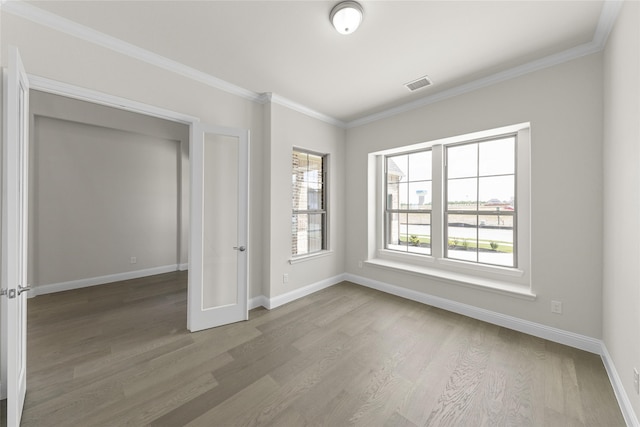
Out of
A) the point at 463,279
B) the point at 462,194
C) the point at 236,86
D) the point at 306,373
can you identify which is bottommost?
the point at 306,373

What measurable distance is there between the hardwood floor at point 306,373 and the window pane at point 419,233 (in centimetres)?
106

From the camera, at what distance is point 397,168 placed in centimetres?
407

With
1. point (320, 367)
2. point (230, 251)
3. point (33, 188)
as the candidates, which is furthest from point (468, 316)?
point (33, 188)

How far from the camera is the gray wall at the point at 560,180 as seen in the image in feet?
7.20

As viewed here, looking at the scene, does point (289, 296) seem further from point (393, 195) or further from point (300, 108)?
point (300, 108)

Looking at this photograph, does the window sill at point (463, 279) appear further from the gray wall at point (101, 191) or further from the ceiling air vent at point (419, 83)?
the gray wall at point (101, 191)

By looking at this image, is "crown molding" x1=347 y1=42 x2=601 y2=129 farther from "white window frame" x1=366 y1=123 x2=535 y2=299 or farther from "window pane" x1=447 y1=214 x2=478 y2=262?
"window pane" x1=447 y1=214 x2=478 y2=262

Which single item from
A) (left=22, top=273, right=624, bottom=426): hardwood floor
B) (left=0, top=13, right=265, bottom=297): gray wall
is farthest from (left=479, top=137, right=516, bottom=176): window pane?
(left=0, top=13, right=265, bottom=297): gray wall

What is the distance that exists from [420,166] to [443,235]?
3.65 feet

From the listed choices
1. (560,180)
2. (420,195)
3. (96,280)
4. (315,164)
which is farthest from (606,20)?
(96,280)

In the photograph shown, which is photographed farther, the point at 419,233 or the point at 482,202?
the point at 419,233

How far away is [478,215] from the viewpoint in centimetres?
314

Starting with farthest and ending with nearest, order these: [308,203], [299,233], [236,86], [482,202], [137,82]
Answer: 1. [308,203]
2. [299,233]
3. [482,202]
4. [236,86]
5. [137,82]

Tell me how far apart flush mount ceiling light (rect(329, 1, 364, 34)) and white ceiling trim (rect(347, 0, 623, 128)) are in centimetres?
176
